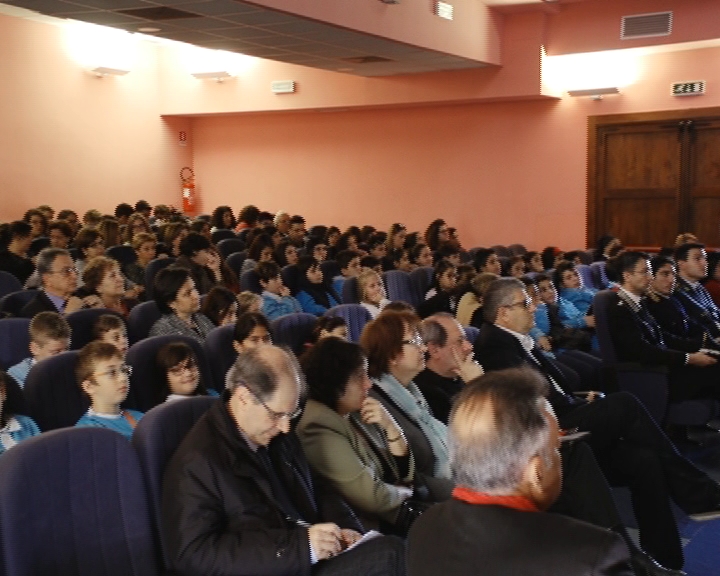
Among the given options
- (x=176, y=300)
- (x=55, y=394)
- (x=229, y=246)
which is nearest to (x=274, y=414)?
(x=55, y=394)

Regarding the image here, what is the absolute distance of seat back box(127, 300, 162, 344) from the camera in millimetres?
4902

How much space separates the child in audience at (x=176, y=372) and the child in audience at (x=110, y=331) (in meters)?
0.47

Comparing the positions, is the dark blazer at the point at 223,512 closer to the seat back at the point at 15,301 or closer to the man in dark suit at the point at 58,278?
the man in dark suit at the point at 58,278

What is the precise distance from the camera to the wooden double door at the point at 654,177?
10.4 metres

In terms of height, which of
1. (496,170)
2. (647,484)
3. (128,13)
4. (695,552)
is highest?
(128,13)

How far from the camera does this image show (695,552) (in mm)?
3754

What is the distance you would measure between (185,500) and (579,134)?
9769 mm

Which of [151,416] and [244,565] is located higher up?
[151,416]

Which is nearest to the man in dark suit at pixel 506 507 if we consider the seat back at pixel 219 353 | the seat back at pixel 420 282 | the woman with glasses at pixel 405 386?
the woman with glasses at pixel 405 386

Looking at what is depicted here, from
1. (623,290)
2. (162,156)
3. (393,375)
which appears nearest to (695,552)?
(393,375)

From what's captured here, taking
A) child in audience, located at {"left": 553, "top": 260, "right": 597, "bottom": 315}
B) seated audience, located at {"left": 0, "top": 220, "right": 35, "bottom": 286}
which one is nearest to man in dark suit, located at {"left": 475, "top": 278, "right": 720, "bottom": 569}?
child in audience, located at {"left": 553, "top": 260, "right": 597, "bottom": 315}

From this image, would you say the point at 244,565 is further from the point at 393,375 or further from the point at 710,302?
the point at 710,302

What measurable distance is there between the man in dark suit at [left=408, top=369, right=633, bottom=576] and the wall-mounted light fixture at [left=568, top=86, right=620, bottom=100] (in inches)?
375

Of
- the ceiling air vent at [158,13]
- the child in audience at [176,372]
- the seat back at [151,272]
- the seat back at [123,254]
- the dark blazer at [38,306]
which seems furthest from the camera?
the seat back at [123,254]
